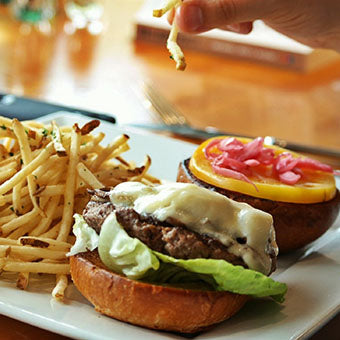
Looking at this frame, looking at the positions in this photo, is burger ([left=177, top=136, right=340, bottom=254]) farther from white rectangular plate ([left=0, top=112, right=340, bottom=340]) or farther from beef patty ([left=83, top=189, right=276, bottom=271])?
beef patty ([left=83, top=189, right=276, bottom=271])

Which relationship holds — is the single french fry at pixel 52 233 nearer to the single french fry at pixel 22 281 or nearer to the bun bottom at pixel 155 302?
the single french fry at pixel 22 281

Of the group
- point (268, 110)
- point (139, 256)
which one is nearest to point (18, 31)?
point (268, 110)


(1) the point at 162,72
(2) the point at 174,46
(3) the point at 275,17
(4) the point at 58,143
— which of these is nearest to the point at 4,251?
(4) the point at 58,143

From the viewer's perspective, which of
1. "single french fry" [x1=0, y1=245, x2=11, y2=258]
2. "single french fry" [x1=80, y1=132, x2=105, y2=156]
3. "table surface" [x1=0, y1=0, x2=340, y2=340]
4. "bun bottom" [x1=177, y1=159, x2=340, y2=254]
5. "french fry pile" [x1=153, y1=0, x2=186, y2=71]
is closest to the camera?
"french fry pile" [x1=153, y1=0, x2=186, y2=71]

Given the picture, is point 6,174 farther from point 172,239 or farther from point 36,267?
point 172,239

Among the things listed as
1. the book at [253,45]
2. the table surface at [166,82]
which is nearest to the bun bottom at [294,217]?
the table surface at [166,82]

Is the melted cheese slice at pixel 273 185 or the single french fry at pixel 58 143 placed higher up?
the single french fry at pixel 58 143

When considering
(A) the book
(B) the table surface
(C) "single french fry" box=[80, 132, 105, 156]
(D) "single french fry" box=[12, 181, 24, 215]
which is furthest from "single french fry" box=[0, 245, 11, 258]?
(A) the book
